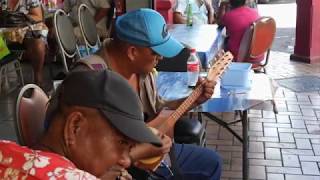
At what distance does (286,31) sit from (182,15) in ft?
10.8

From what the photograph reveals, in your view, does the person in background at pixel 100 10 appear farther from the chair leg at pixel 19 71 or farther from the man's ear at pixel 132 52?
the man's ear at pixel 132 52

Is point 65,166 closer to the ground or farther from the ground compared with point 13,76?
farther from the ground

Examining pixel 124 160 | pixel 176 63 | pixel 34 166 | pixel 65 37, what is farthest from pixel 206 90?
pixel 65 37

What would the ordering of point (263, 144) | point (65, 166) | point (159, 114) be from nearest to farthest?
point (65, 166) → point (159, 114) → point (263, 144)

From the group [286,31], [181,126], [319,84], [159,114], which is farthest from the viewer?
[286,31]

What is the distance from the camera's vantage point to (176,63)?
385 cm

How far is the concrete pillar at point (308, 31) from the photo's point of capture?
655cm

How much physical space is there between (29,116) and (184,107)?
95 cm

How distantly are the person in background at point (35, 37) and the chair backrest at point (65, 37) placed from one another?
1.48 metres

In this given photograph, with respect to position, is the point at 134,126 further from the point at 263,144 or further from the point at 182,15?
the point at 182,15

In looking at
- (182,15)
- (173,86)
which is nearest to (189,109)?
(173,86)

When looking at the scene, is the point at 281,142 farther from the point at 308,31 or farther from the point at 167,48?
the point at 308,31

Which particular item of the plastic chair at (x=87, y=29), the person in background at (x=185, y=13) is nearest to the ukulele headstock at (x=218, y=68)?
the plastic chair at (x=87, y=29)

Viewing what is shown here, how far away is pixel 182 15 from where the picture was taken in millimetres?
5910
